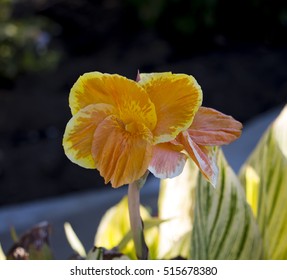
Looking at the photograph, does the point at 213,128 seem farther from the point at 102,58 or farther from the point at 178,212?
the point at 102,58

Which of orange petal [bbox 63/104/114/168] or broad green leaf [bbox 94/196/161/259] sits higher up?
orange petal [bbox 63/104/114/168]

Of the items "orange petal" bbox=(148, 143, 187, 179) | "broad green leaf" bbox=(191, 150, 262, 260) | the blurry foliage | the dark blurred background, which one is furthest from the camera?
the blurry foliage

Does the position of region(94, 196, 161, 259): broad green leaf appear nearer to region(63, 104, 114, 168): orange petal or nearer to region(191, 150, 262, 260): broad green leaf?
region(191, 150, 262, 260): broad green leaf

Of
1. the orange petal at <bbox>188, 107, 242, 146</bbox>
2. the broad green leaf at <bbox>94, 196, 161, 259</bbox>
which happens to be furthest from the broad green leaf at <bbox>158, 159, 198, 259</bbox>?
the orange petal at <bbox>188, 107, 242, 146</bbox>

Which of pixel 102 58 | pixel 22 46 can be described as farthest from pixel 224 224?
pixel 102 58

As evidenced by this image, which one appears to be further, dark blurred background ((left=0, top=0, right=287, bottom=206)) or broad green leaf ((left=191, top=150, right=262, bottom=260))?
dark blurred background ((left=0, top=0, right=287, bottom=206))

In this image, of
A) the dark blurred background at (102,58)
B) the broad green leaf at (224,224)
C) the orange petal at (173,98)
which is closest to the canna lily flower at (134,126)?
the orange petal at (173,98)
